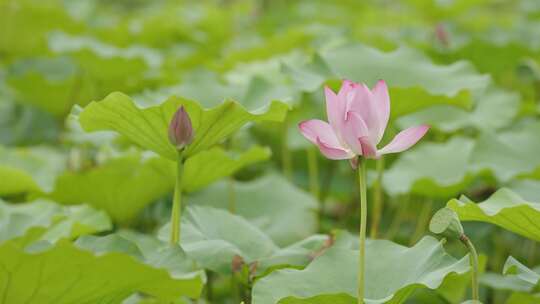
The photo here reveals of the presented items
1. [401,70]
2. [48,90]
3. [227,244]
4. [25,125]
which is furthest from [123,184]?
[25,125]

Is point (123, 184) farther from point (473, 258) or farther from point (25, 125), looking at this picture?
point (25, 125)

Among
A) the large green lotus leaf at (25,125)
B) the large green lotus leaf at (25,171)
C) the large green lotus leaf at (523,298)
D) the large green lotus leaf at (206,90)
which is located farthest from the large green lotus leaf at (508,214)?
the large green lotus leaf at (25,125)

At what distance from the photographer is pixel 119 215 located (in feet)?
5.53

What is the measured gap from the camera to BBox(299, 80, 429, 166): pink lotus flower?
35.6 inches

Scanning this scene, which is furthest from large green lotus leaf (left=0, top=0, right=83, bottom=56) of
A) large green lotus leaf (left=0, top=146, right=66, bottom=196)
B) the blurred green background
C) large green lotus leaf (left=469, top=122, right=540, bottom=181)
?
large green lotus leaf (left=469, top=122, right=540, bottom=181)

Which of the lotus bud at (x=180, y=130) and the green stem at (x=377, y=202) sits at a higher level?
the lotus bud at (x=180, y=130)

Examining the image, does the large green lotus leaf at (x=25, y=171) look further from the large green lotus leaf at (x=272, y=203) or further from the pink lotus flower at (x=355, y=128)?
the pink lotus flower at (x=355, y=128)

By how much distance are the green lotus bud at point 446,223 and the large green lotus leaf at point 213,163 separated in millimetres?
551

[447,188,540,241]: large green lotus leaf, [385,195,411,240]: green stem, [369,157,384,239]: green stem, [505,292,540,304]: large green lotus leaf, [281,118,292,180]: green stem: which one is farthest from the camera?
[281,118,292,180]: green stem

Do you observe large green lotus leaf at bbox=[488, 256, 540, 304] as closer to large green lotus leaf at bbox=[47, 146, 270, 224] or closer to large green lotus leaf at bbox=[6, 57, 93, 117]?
large green lotus leaf at bbox=[47, 146, 270, 224]

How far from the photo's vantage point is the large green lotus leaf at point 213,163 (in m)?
1.40

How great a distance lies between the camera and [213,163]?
56.2 inches

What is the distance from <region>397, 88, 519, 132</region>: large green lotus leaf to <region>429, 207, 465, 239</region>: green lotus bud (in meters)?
0.94

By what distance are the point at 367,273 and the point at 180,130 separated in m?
0.31
